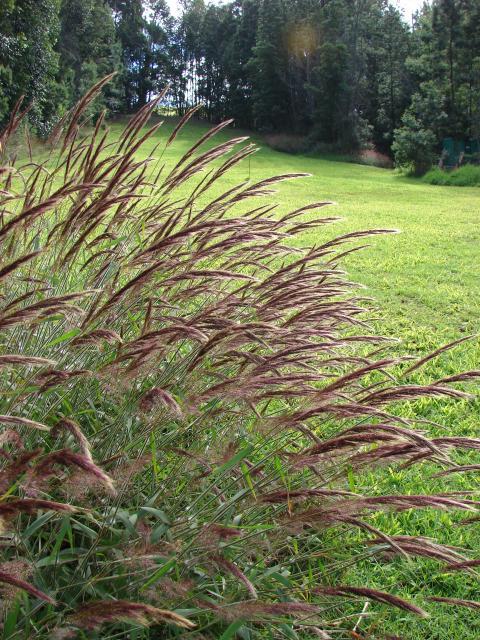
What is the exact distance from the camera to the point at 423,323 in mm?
5426

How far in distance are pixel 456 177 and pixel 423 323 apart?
65.5 feet

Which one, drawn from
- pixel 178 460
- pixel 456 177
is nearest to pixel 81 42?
pixel 456 177

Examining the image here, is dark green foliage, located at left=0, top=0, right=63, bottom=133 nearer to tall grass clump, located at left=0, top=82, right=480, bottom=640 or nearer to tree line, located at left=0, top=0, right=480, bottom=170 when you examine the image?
tree line, located at left=0, top=0, right=480, bottom=170

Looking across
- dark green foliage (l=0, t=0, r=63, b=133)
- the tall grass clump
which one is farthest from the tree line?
the tall grass clump

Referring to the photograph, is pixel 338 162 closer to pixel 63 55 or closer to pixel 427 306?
pixel 63 55

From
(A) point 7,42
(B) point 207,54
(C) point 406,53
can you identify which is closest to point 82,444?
(A) point 7,42

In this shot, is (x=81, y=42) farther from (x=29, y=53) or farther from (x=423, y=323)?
(x=423, y=323)

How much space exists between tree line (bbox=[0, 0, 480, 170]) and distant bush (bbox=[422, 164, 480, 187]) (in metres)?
2.53

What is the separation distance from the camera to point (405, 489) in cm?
261

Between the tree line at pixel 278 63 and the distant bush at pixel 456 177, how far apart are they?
8.29 feet

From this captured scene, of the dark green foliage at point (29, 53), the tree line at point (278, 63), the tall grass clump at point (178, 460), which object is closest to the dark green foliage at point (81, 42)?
the tree line at point (278, 63)

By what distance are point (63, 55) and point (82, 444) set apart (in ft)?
108

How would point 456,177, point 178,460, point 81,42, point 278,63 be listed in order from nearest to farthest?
point 178,460 < point 456,177 < point 81,42 < point 278,63

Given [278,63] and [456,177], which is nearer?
[456,177]
